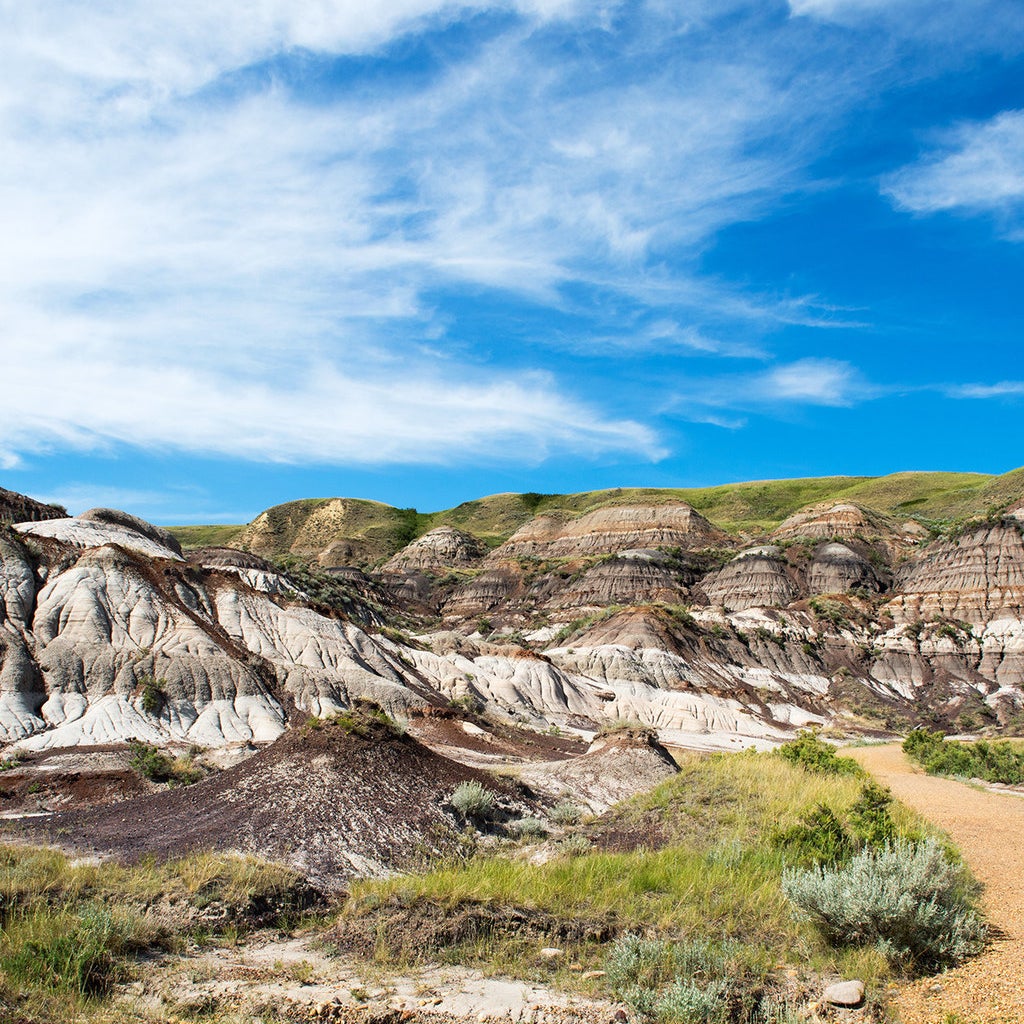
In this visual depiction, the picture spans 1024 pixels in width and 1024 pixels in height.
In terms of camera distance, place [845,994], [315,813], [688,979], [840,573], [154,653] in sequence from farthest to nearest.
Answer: [840,573] → [154,653] → [315,813] → [688,979] → [845,994]

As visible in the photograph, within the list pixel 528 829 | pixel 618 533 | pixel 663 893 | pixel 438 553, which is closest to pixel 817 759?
pixel 528 829

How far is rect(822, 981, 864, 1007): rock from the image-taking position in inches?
263

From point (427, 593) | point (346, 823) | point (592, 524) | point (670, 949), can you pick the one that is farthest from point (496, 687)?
point (592, 524)

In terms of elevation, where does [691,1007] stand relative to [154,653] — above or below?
below

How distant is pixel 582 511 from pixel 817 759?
13419 centimetres

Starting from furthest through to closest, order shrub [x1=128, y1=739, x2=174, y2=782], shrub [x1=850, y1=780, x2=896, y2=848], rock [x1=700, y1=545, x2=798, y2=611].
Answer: rock [x1=700, y1=545, x2=798, y2=611] < shrub [x1=128, y1=739, x2=174, y2=782] < shrub [x1=850, y1=780, x2=896, y2=848]

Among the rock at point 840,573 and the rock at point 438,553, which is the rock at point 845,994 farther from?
the rock at point 438,553

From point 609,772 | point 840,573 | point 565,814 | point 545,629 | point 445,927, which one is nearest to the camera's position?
point 445,927

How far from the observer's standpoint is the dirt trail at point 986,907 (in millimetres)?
6305

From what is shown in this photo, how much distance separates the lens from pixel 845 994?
673 centimetres

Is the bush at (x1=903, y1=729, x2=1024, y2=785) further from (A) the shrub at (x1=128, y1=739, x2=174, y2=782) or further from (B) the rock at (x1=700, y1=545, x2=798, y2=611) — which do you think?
(B) the rock at (x1=700, y1=545, x2=798, y2=611)

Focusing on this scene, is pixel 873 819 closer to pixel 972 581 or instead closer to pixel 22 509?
pixel 22 509

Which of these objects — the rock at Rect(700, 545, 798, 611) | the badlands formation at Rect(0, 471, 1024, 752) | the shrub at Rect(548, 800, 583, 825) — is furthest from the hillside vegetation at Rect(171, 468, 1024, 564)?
the shrub at Rect(548, 800, 583, 825)

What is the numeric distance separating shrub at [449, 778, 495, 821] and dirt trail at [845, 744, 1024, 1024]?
8.17 metres
